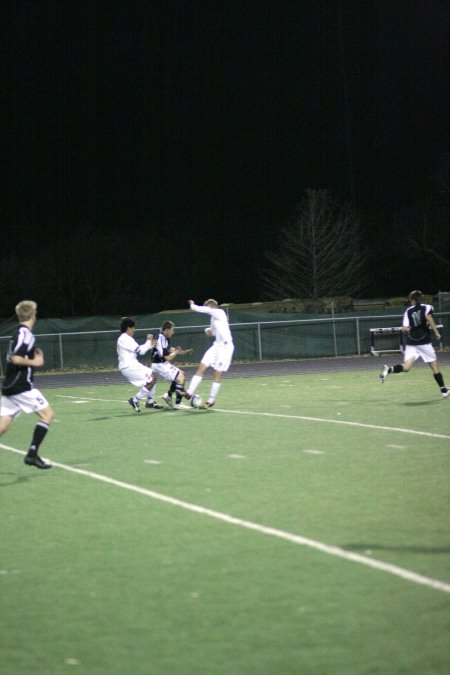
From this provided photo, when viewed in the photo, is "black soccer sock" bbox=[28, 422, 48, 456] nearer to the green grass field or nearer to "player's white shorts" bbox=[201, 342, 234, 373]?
the green grass field

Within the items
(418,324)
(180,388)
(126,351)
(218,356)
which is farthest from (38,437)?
(418,324)

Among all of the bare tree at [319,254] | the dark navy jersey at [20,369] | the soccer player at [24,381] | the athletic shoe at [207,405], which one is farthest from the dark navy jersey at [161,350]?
the bare tree at [319,254]

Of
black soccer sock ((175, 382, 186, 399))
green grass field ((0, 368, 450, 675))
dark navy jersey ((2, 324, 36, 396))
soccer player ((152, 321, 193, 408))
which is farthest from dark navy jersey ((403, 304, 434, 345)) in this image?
dark navy jersey ((2, 324, 36, 396))

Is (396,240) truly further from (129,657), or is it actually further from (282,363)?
(129,657)

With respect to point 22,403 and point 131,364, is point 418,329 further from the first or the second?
point 22,403

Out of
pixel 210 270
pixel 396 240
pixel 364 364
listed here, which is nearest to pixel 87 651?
pixel 364 364

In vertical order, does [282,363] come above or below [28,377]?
below

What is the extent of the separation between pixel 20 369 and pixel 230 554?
4.82 meters

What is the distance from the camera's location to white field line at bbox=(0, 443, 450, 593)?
6.41 m

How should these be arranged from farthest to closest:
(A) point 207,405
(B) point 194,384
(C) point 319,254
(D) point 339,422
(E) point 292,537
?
(C) point 319,254, (B) point 194,384, (A) point 207,405, (D) point 339,422, (E) point 292,537

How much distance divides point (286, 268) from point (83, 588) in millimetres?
52102

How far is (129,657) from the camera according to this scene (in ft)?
17.1

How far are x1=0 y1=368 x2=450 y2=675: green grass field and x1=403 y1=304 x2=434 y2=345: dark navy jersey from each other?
4815 millimetres

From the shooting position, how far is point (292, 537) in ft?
25.4
